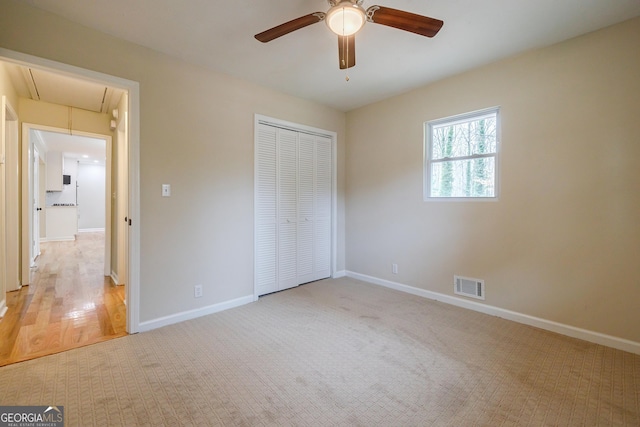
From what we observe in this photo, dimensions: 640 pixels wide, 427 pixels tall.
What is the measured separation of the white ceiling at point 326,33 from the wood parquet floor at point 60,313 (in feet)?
8.53

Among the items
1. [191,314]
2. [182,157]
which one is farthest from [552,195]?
[191,314]

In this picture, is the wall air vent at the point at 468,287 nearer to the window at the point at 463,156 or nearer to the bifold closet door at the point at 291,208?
the window at the point at 463,156

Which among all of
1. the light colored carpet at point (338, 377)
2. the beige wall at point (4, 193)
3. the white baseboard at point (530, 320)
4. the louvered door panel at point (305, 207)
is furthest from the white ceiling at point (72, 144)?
the white baseboard at point (530, 320)

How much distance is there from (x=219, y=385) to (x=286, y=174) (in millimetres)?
2550

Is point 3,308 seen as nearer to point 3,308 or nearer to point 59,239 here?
point 3,308

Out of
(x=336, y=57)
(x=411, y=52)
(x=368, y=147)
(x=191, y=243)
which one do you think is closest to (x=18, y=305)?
(x=191, y=243)

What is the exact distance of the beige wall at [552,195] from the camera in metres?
2.25

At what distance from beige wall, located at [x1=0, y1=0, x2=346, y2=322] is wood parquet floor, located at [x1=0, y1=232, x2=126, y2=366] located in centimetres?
59

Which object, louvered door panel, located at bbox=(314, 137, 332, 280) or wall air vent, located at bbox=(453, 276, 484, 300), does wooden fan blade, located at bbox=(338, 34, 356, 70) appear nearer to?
louvered door panel, located at bbox=(314, 137, 332, 280)

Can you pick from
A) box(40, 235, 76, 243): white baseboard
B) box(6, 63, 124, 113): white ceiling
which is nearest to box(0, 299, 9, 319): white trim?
box(6, 63, 124, 113): white ceiling

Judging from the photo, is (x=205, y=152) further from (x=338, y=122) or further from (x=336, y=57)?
(x=338, y=122)

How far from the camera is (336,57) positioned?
272 centimetres

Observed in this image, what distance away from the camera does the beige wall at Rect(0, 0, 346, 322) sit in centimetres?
224

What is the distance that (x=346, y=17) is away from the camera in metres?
1.71
